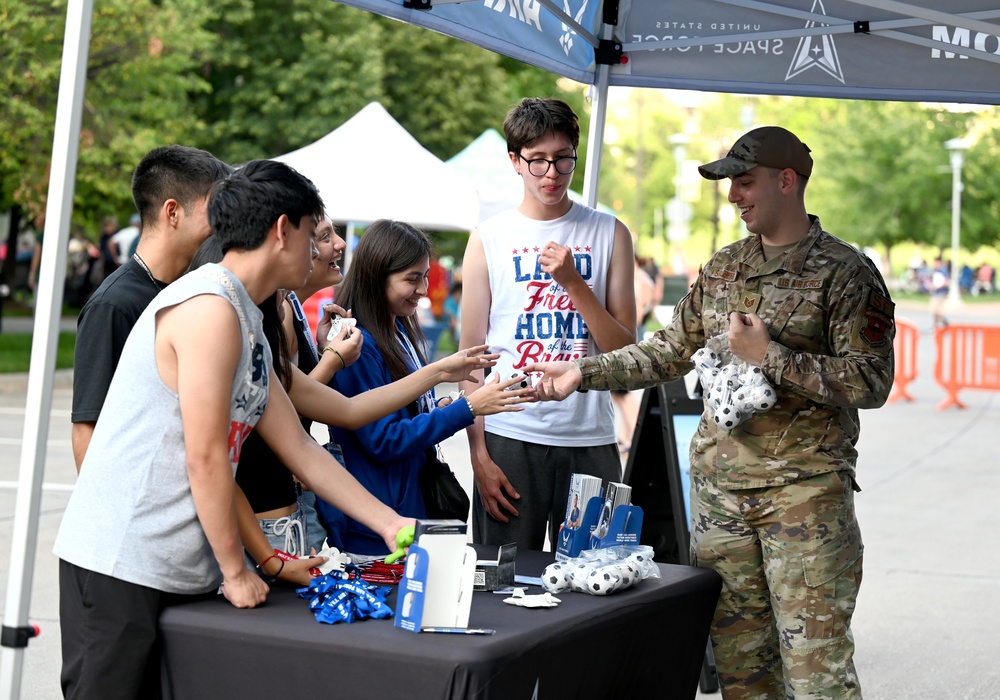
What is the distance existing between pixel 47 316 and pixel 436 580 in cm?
113

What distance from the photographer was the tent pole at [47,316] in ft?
9.06

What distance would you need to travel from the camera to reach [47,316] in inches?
110

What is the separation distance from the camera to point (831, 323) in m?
3.39

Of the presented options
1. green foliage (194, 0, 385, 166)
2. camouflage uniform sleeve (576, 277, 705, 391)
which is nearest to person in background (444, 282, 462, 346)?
green foliage (194, 0, 385, 166)

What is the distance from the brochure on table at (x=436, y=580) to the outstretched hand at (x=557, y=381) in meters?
1.06

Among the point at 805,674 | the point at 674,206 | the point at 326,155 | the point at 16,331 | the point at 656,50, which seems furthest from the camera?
the point at 674,206

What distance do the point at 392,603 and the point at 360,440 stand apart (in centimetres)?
74

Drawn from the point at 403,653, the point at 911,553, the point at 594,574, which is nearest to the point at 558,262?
the point at 594,574

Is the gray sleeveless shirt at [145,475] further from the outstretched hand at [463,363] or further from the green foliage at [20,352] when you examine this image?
the green foliage at [20,352]

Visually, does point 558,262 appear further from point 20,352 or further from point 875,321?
point 20,352

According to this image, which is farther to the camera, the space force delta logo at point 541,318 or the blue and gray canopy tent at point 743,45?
the blue and gray canopy tent at point 743,45

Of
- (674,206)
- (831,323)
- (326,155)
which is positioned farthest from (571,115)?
(674,206)

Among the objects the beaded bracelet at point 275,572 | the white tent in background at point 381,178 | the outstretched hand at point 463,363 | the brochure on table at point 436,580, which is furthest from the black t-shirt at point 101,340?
the white tent in background at point 381,178

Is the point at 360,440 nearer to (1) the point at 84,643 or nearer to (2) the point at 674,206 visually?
(1) the point at 84,643
